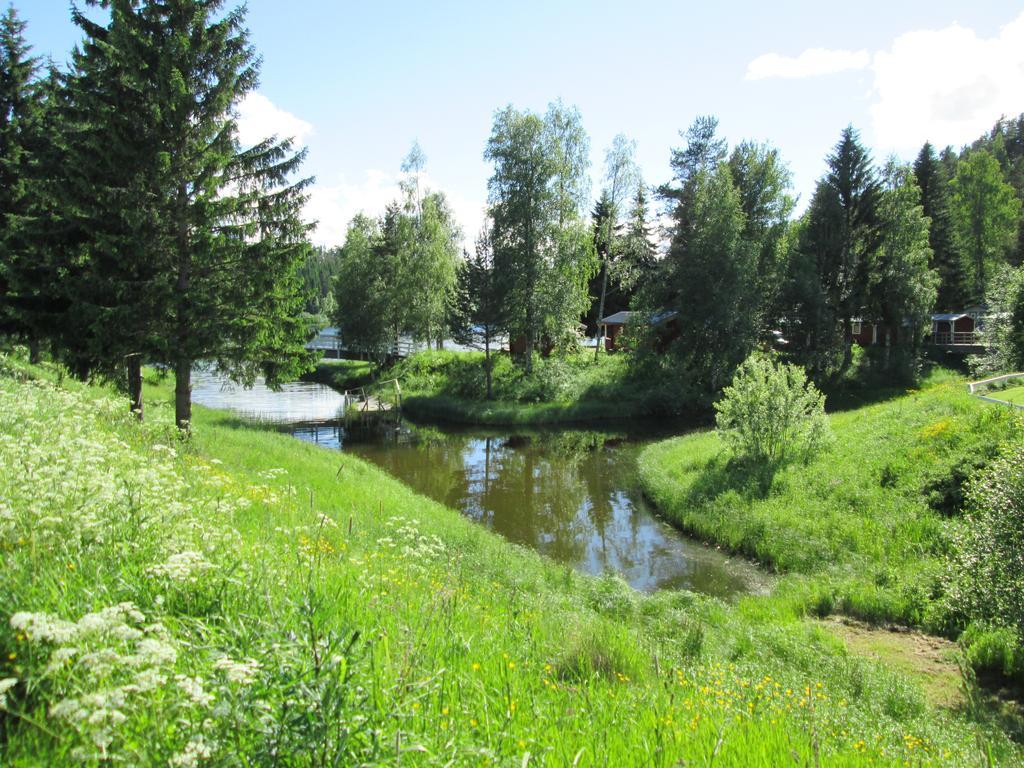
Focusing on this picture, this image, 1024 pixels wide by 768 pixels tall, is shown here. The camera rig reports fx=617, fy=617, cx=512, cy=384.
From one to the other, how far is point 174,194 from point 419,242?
28840 millimetres

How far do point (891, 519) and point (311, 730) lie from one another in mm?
13154

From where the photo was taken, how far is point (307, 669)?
2.79m

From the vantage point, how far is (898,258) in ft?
117

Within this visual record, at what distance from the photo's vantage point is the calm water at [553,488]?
1310 centimetres

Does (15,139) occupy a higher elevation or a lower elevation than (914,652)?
higher

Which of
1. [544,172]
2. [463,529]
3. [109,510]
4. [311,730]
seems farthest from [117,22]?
[544,172]

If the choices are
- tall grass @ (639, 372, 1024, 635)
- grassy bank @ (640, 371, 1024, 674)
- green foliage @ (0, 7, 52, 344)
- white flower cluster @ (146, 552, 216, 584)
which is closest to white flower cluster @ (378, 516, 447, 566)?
white flower cluster @ (146, 552, 216, 584)

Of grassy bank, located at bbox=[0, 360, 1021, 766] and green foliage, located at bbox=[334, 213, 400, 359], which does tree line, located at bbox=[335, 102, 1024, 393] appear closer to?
green foliage, located at bbox=[334, 213, 400, 359]

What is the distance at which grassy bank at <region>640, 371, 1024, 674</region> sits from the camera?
1033 cm

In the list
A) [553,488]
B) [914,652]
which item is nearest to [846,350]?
[553,488]

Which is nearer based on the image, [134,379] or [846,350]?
[134,379]

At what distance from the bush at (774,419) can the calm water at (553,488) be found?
343 centimetres

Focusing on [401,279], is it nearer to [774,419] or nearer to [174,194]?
[174,194]

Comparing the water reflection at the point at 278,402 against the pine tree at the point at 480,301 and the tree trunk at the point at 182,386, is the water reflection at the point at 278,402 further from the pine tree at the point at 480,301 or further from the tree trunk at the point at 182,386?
the tree trunk at the point at 182,386
